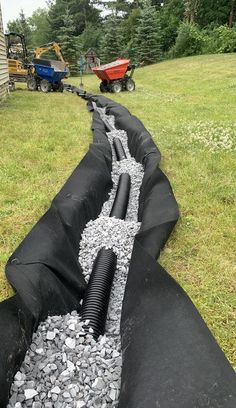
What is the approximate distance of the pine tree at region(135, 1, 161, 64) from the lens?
2471cm

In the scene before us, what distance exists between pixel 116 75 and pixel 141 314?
1212 centimetres

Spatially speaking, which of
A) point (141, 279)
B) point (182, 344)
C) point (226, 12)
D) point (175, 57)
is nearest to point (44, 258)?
point (141, 279)

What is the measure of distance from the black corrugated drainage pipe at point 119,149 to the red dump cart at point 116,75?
22.8 feet

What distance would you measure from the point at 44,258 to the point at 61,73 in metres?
12.1

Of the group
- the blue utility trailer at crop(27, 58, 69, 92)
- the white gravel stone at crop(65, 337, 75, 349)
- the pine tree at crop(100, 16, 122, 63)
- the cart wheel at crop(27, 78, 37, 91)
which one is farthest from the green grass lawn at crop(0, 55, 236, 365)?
the pine tree at crop(100, 16, 122, 63)

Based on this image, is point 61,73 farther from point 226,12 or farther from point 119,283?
point 226,12

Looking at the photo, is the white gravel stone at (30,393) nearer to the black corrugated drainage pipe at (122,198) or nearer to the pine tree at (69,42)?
the black corrugated drainage pipe at (122,198)

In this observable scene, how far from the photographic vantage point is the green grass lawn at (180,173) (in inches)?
98.2

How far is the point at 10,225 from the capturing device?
3139 mm

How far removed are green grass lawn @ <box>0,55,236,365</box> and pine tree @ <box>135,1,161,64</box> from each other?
57.4 feet

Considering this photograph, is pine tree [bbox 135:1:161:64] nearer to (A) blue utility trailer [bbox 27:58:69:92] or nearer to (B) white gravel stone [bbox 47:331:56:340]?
(A) blue utility trailer [bbox 27:58:69:92]

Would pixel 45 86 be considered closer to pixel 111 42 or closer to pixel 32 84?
pixel 32 84

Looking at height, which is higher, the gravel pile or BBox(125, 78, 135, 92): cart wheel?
BBox(125, 78, 135, 92): cart wheel

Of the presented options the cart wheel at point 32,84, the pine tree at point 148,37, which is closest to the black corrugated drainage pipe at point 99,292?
the cart wheel at point 32,84
